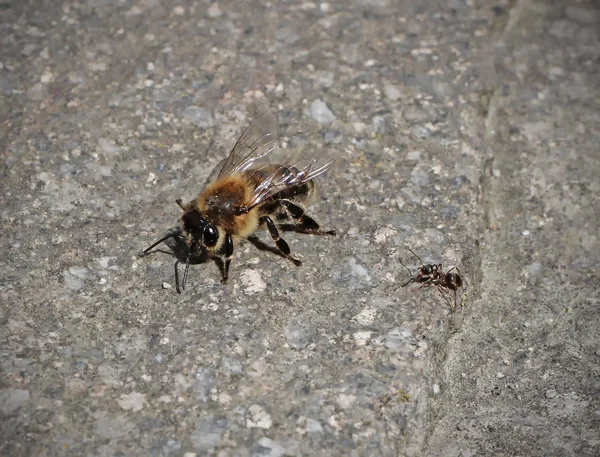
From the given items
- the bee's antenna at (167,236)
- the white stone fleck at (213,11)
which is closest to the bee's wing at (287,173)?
the bee's antenna at (167,236)

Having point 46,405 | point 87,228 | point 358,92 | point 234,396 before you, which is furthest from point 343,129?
point 46,405

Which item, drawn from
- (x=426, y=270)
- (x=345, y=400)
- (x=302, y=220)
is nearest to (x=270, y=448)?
(x=345, y=400)

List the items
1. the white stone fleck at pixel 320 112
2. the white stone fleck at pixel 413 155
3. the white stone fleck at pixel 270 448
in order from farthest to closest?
1. the white stone fleck at pixel 320 112
2. the white stone fleck at pixel 413 155
3. the white stone fleck at pixel 270 448

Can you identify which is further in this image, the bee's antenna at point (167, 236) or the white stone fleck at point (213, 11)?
the white stone fleck at point (213, 11)

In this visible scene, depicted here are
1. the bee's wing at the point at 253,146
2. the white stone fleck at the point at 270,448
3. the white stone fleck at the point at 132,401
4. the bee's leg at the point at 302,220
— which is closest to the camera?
the white stone fleck at the point at 270,448

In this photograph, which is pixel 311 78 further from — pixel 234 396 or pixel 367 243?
pixel 234 396

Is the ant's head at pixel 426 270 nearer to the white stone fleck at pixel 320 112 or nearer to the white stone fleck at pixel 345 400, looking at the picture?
the white stone fleck at pixel 345 400
